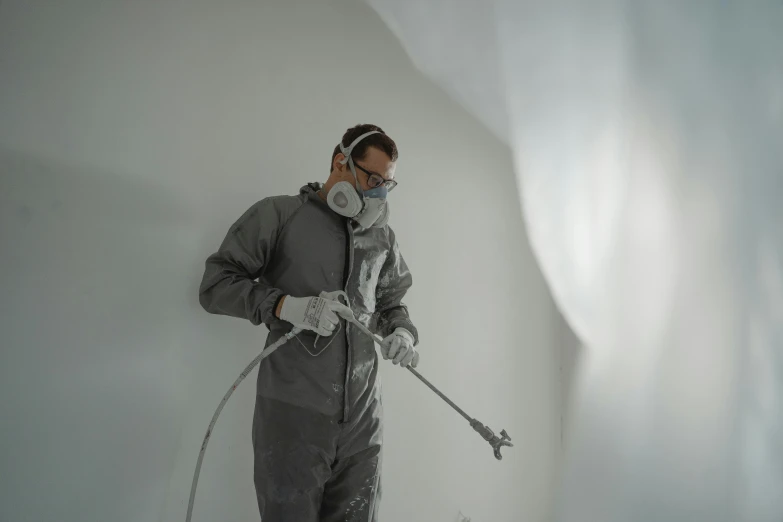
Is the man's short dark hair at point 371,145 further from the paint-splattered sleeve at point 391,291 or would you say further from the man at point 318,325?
the paint-splattered sleeve at point 391,291

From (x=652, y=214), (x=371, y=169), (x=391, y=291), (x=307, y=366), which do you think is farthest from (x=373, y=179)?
(x=652, y=214)

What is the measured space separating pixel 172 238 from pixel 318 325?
0.48 m

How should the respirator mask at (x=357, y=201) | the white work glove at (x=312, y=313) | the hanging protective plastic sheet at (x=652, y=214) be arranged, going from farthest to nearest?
the hanging protective plastic sheet at (x=652, y=214) → the respirator mask at (x=357, y=201) → the white work glove at (x=312, y=313)

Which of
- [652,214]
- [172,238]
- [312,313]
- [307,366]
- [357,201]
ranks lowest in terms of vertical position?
[307,366]

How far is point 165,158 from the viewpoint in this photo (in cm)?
136

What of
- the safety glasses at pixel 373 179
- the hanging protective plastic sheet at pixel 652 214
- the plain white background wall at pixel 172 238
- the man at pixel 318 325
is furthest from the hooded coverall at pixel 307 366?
the hanging protective plastic sheet at pixel 652 214

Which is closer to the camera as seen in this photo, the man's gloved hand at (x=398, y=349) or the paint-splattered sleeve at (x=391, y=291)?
the man's gloved hand at (x=398, y=349)

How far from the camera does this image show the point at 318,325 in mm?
1128

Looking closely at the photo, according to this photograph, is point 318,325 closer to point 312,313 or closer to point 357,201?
point 312,313

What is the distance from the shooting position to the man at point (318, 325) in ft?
3.76

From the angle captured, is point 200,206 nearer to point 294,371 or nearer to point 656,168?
point 294,371

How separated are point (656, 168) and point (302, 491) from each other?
131 centimetres

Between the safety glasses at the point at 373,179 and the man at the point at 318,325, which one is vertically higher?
the safety glasses at the point at 373,179

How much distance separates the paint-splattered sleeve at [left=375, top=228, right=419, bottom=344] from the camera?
144 centimetres
